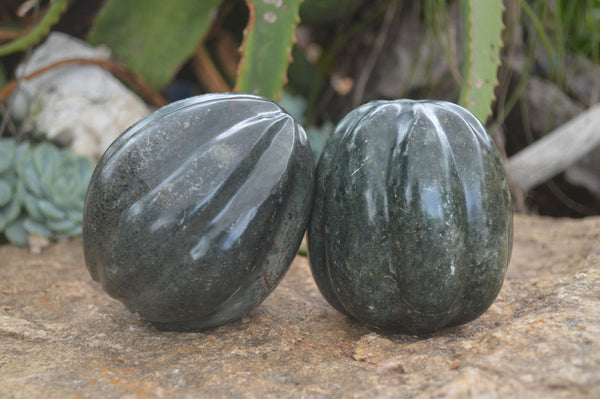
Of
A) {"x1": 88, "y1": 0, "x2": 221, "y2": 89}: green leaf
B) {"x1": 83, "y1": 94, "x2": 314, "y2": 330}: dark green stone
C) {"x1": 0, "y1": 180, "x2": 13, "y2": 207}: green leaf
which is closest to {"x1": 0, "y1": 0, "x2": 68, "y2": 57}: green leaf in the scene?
{"x1": 88, "y1": 0, "x2": 221, "y2": 89}: green leaf

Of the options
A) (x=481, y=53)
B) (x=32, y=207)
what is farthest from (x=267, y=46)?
(x=32, y=207)

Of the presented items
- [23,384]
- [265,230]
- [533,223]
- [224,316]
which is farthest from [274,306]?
[533,223]

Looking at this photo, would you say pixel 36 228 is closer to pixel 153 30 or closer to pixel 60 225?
pixel 60 225

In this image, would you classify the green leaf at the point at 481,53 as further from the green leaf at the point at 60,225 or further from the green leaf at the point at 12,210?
the green leaf at the point at 12,210

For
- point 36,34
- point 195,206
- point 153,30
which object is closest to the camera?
point 195,206

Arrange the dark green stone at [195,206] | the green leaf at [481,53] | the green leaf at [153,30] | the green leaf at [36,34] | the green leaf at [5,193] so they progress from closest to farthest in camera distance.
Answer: the dark green stone at [195,206] < the green leaf at [481,53] < the green leaf at [5,193] < the green leaf at [36,34] < the green leaf at [153,30]

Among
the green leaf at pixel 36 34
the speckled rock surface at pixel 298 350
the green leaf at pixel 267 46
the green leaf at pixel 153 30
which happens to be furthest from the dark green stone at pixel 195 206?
the green leaf at pixel 153 30
